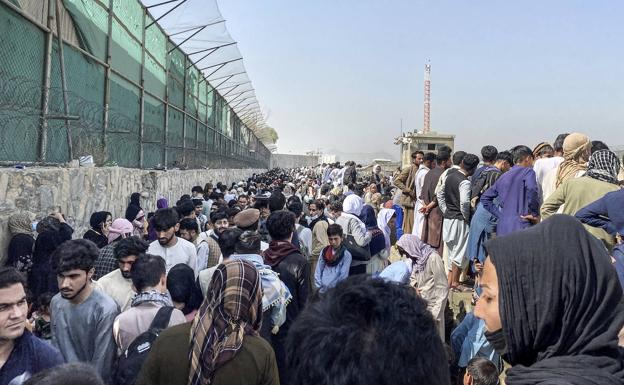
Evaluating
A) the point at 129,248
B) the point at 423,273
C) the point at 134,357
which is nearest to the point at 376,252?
the point at 423,273

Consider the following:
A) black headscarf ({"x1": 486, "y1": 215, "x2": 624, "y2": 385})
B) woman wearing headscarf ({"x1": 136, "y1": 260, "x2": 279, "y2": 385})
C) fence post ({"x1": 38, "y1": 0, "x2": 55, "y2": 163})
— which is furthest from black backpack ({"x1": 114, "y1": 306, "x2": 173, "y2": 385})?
fence post ({"x1": 38, "y1": 0, "x2": 55, "y2": 163})

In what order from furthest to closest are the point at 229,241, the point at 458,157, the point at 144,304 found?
1. the point at 458,157
2. the point at 229,241
3. the point at 144,304

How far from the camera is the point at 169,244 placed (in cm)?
437

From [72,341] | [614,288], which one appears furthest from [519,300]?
[72,341]

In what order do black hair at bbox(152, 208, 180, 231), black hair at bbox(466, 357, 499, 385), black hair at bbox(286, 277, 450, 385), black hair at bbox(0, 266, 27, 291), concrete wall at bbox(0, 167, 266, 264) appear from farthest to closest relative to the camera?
concrete wall at bbox(0, 167, 266, 264) < black hair at bbox(152, 208, 180, 231) < black hair at bbox(466, 357, 499, 385) < black hair at bbox(0, 266, 27, 291) < black hair at bbox(286, 277, 450, 385)

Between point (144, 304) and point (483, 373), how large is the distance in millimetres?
2336

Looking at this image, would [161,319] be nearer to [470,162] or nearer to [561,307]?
[561,307]

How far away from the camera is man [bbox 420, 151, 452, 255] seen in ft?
23.0

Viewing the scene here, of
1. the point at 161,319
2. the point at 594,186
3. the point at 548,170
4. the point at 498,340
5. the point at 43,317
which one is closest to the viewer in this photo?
the point at 498,340

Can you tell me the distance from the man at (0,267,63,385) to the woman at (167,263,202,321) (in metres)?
0.82

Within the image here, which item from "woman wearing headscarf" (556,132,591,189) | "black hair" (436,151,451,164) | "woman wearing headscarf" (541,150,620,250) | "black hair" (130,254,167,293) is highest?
"black hair" (436,151,451,164)

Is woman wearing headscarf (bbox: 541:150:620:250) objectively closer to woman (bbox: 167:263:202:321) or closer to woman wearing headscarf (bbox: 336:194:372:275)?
woman wearing headscarf (bbox: 336:194:372:275)

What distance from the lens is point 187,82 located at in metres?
17.2

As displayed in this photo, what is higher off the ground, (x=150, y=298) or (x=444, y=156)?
(x=444, y=156)
